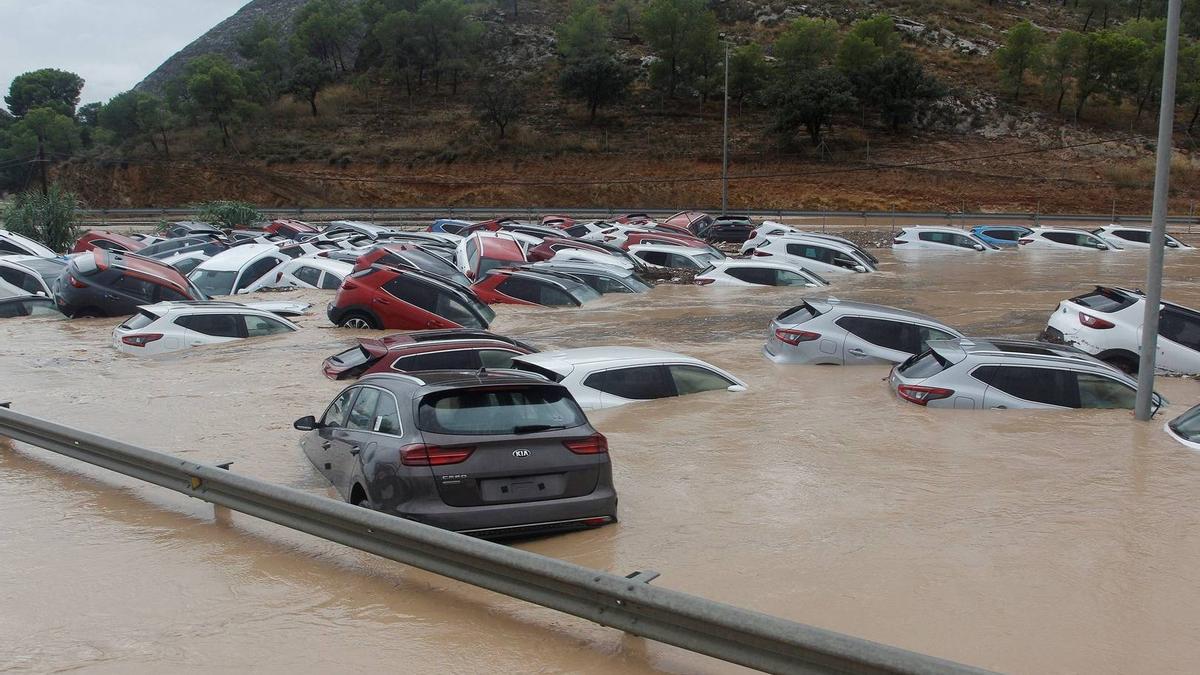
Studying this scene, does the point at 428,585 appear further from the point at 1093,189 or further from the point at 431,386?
the point at 1093,189

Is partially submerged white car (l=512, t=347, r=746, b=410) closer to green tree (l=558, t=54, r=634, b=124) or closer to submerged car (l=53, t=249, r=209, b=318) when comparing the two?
submerged car (l=53, t=249, r=209, b=318)

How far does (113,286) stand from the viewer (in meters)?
19.6

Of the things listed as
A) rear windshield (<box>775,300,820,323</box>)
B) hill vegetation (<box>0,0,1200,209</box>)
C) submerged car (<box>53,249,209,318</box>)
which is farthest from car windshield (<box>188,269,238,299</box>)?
hill vegetation (<box>0,0,1200,209</box>)

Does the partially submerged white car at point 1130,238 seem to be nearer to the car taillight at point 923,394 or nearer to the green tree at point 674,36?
the car taillight at point 923,394

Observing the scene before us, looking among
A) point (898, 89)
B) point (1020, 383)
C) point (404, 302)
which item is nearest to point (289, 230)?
point (404, 302)

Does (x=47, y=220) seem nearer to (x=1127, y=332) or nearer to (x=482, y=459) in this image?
(x=1127, y=332)

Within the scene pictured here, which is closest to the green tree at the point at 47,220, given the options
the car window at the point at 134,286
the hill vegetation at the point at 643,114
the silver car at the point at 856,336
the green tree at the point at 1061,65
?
the car window at the point at 134,286

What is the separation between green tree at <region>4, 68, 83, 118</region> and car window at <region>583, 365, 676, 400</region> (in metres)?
136

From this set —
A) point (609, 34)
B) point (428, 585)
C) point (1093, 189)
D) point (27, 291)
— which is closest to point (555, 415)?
point (428, 585)

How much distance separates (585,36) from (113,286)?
69585mm

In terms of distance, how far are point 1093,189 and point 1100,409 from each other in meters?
55.6

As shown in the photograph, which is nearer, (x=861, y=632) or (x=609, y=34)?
(x=861, y=632)

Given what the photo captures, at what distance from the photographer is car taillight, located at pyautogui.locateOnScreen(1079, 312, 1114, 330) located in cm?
1472

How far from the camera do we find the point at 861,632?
5832 millimetres
